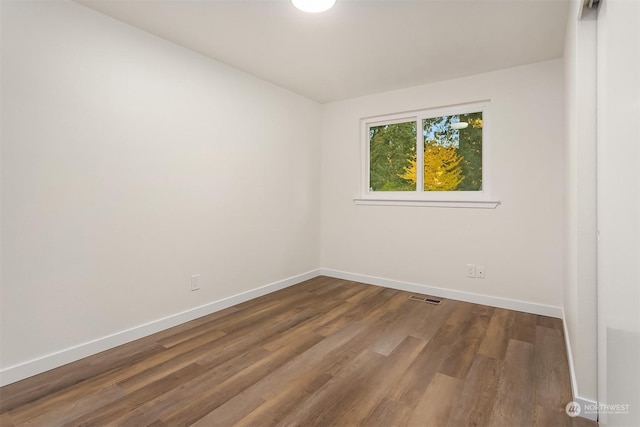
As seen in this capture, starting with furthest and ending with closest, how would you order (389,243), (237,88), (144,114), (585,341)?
(389,243) → (237,88) → (144,114) → (585,341)

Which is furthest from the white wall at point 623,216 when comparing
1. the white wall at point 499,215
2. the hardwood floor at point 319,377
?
the white wall at point 499,215

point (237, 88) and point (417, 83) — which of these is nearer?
point (237, 88)

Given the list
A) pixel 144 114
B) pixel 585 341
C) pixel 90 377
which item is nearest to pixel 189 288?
pixel 90 377

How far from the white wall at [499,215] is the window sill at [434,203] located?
0.17 feet

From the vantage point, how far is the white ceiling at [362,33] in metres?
2.16

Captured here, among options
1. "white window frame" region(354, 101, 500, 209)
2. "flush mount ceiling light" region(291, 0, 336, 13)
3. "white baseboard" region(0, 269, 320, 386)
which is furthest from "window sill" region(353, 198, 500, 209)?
"flush mount ceiling light" region(291, 0, 336, 13)

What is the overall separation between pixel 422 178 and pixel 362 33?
1.83 metres

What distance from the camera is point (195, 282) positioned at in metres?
2.93

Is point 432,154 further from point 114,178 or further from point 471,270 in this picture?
point 114,178

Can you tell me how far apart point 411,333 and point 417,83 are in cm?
262

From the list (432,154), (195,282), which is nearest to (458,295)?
(432,154)

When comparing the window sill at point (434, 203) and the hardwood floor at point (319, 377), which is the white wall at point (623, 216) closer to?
the hardwood floor at point (319, 377)

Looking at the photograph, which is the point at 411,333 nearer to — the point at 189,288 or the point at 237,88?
the point at 189,288

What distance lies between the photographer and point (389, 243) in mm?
3930
